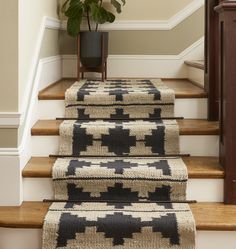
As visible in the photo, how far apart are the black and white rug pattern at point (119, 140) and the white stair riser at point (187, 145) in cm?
5

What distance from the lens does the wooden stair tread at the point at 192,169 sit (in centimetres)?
262

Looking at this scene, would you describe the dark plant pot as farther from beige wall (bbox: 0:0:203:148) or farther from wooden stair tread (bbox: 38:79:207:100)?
wooden stair tread (bbox: 38:79:207:100)

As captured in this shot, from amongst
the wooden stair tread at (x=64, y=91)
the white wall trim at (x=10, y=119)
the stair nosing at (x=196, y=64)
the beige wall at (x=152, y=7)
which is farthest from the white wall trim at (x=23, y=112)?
the stair nosing at (x=196, y=64)

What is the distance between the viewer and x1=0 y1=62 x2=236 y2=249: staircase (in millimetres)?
2389

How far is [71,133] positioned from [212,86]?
2.97ft

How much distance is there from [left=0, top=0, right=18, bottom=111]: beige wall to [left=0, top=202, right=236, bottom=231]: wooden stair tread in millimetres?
489

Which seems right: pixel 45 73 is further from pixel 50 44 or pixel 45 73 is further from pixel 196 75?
pixel 196 75

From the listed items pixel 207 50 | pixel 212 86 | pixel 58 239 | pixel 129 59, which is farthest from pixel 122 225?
pixel 129 59

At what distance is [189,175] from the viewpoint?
2621 millimetres

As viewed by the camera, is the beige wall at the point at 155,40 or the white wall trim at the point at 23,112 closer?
the white wall trim at the point at 23,112

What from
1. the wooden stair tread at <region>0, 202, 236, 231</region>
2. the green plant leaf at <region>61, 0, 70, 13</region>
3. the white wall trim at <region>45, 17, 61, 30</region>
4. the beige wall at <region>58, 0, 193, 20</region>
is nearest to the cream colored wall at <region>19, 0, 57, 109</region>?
the white wall trim at <region>45, 17, 61, 30</region>

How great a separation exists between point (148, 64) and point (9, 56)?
222cm

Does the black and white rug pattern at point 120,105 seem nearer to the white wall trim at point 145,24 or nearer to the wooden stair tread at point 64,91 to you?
the wooden stair tread at point 64,91

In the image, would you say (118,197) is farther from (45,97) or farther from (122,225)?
(45,97)
